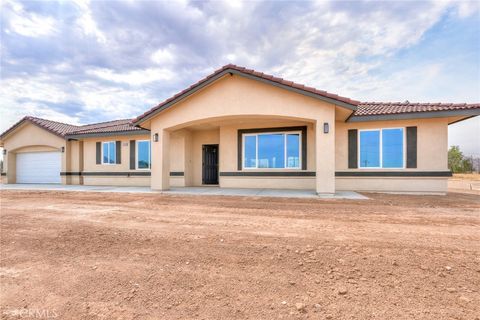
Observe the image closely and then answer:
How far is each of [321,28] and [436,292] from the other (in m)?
11.0

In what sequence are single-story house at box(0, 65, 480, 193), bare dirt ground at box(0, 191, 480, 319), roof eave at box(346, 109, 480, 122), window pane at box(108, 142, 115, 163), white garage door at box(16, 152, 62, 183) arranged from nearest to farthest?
bare dirt ground at box(0, 191, 480, 319) → roof eave at box(346, 109, 480, 122) → single-story house at box(0, 65, 480, 193) → window pane at box(108, 142, 115, 163) → white garage door at box(16, 152, 62, 183)

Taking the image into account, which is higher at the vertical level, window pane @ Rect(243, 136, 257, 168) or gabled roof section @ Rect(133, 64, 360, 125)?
gabled roof section @ Rect(133, 64, 360, 125)

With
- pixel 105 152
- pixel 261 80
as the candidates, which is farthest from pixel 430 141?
pixel 105 152

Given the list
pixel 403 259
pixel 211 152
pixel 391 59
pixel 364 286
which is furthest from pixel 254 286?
pixel 391 59

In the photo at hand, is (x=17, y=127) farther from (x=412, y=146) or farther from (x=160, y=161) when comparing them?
(x=412, y=146)

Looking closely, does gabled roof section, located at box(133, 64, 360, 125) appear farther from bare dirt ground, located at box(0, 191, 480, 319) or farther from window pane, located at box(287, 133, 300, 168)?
bare dirt ground, located at box(0, 191, 480, 319)

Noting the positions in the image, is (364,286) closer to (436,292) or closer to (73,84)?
(436,292)

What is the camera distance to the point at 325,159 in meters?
8.80

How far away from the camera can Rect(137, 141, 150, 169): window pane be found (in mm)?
13625

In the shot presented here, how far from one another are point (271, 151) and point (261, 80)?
3937 mm

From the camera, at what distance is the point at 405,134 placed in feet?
32.7

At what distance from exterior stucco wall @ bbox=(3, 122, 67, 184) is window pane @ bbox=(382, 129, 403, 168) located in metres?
19.5

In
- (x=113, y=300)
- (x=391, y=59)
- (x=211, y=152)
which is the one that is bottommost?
(x=113, y=300)

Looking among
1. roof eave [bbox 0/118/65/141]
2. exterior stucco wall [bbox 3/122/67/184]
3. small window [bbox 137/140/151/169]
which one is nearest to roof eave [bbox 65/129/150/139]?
small window [bbox 137/140/151/169]
